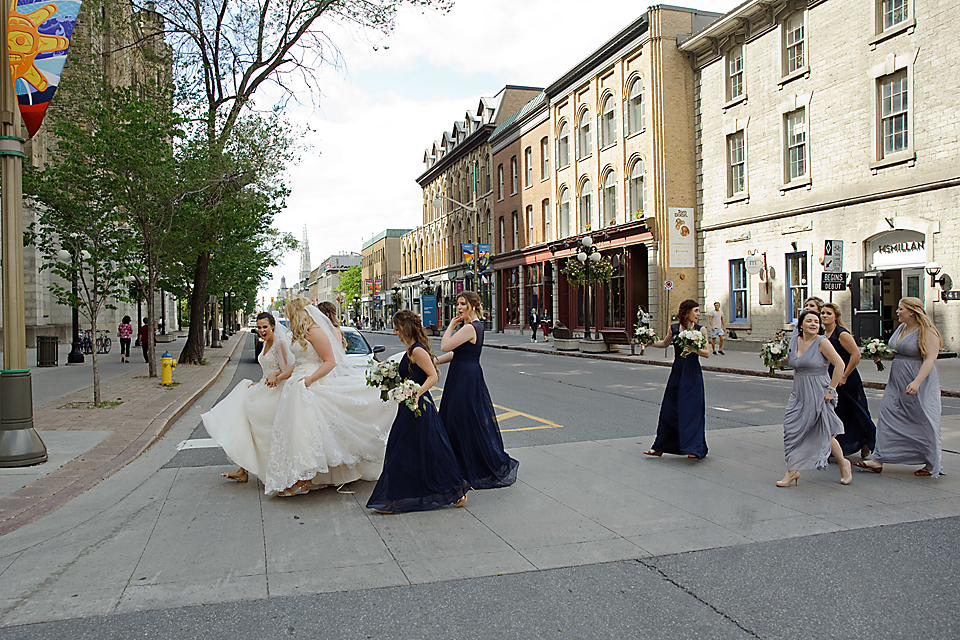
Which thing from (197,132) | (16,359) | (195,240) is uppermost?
(197,132)

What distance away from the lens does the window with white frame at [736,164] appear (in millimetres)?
25438

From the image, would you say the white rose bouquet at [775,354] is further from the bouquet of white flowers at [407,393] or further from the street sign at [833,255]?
the street sign at [833,255]

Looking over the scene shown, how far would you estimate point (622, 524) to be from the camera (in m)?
5.43

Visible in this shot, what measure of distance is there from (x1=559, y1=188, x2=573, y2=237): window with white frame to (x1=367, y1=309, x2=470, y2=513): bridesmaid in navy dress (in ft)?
107

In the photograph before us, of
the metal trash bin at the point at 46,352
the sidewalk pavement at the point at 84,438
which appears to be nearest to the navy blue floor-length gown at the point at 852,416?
the sidewalk pavement at the point at 84,438

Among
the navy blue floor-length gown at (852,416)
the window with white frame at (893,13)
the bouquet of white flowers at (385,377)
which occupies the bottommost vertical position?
the navy blue floor-length gown at (852,416)

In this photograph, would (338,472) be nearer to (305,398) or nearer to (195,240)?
(305,398)

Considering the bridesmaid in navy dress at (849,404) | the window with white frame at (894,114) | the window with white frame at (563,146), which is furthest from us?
the window with white frame at (563,146)

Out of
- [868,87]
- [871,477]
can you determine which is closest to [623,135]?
[868,87]

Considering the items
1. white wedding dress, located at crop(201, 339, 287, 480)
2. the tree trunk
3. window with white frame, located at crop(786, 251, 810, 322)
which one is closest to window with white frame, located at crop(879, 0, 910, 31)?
window with white frame, located at crop(786, 251, 810, 322)

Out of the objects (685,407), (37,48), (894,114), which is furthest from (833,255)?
(37,48)

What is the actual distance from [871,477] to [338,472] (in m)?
5.13

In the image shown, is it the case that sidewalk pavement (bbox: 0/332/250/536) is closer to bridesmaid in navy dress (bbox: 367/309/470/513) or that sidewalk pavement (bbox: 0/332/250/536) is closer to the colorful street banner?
bridesmaid in navy dress (bbox: 367/309/470/513)

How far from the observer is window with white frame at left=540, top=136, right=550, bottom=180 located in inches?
1597
